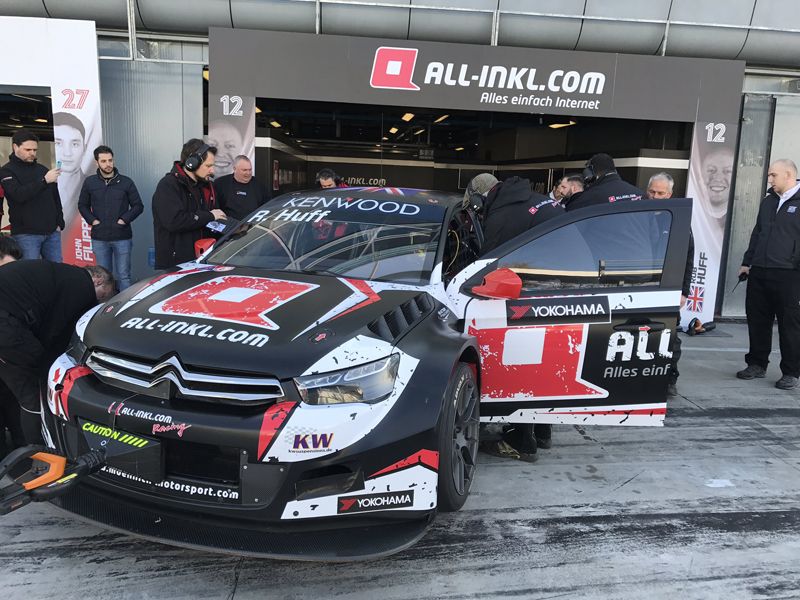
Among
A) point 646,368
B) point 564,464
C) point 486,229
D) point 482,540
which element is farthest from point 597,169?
point 482,540

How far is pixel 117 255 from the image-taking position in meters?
6.64

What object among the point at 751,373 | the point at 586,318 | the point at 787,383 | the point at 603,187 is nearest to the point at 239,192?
the point at 603,187

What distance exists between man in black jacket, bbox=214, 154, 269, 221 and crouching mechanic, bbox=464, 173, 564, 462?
309 centimetres

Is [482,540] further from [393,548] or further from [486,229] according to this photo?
[486,229]

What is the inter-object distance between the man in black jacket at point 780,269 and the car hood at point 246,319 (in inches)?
159

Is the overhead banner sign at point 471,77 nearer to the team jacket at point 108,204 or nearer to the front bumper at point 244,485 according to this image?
the team jacket at point 108,204

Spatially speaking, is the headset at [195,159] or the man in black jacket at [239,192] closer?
the headset at [195,159]

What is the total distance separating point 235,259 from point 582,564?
2382mm

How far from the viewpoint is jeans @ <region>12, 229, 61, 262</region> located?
6.22 meters

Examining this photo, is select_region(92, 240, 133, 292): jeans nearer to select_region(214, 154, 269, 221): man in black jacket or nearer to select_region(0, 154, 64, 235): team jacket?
select_region(0, 154, 64, 235): team jacket

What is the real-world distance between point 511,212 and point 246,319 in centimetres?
211

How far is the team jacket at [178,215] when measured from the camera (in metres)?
5.06

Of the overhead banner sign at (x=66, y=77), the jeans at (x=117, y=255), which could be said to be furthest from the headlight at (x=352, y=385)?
the overhead banner sign at (x=66, y=77)

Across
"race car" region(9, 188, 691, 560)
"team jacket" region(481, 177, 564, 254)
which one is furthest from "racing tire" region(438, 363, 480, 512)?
"team jacket" region(481, 177, 564, 254)
